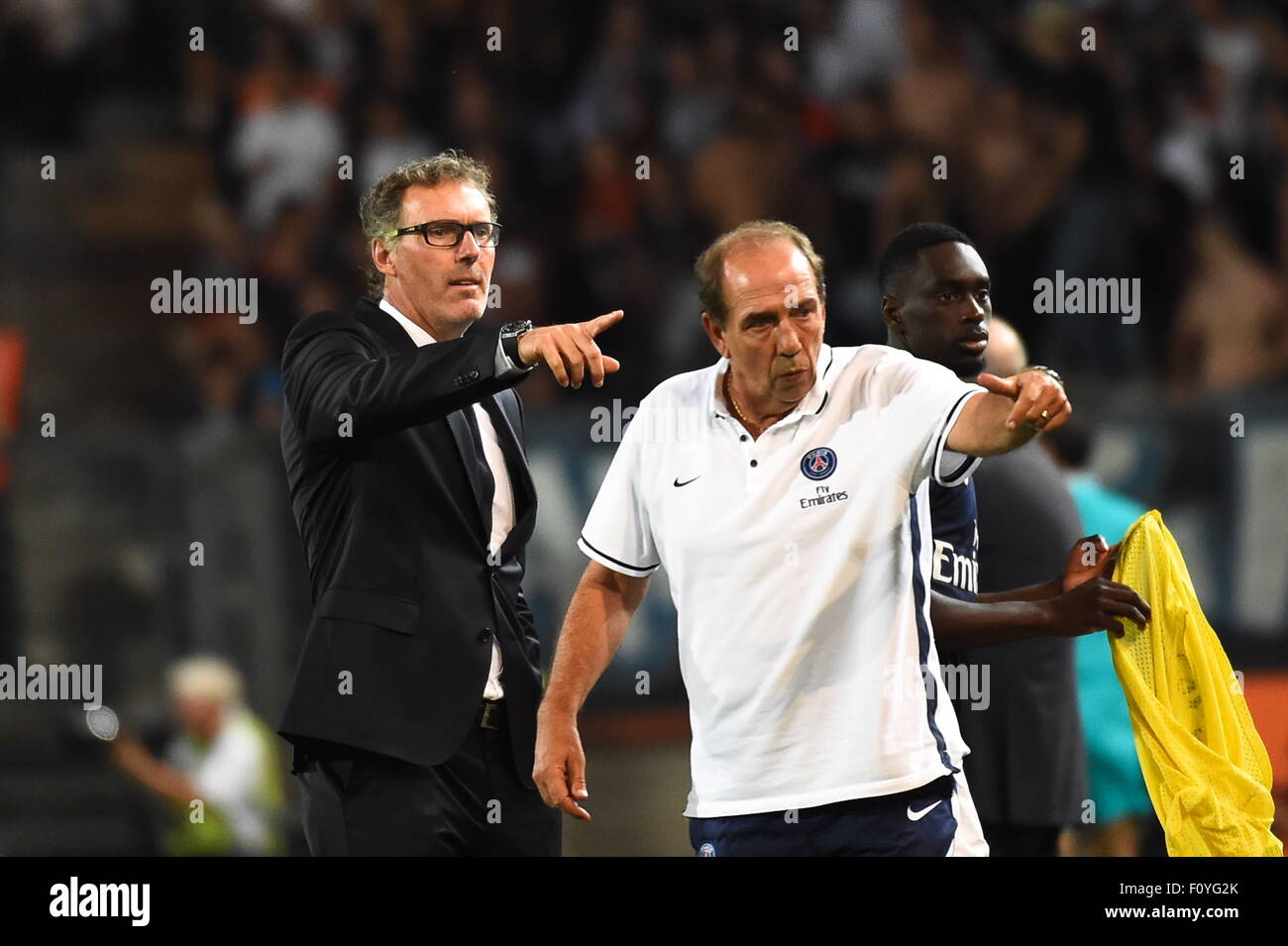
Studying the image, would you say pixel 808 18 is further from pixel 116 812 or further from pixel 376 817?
pixel 376 817

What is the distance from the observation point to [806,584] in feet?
9.55

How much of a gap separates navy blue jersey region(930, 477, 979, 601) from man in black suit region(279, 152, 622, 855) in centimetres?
77

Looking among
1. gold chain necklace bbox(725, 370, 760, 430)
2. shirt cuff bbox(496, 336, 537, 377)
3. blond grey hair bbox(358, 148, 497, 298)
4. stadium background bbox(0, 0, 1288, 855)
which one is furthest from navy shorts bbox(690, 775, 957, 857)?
stadium background bbox(0, 0, 1288, 855)

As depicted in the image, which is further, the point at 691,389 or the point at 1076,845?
the point at 1076,845

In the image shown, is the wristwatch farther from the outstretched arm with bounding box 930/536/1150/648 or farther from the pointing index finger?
the outstretched arm with bounding box 930/536/1150/648

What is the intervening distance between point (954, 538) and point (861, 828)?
31.0 inches

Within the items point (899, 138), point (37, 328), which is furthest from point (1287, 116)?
point (37, 328)

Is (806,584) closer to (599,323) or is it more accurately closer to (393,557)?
(599,323)

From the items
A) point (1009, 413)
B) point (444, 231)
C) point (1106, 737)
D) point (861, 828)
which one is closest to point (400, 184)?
point (444, 231)

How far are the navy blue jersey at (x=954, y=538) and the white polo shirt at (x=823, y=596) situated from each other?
1.46ft

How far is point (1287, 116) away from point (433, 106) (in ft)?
12.3

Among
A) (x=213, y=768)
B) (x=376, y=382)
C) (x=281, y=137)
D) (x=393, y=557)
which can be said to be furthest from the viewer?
(x=281, y=137)

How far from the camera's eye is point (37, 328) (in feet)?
25.4

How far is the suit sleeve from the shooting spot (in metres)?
2.95
